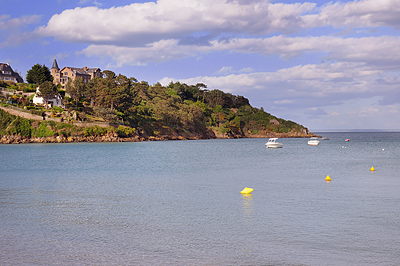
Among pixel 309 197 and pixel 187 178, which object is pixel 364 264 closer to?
pixel 309 197

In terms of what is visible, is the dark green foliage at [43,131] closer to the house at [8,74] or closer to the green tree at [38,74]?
the green tree at [38,74]

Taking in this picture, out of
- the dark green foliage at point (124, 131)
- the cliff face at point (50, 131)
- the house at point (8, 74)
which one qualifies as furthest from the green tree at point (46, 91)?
the house at point (8, 74)

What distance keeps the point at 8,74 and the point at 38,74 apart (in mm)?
20648

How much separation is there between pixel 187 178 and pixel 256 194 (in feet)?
41.5

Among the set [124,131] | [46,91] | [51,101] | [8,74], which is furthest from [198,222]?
[8,74]

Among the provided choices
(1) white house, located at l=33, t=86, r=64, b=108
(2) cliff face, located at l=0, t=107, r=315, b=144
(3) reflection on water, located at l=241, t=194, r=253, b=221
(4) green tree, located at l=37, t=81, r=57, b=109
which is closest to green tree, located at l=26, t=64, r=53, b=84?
(1) white house, located at l=33, t=86, r=64, b=108

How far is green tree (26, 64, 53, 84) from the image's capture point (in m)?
175

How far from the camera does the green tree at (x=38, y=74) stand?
175 metres

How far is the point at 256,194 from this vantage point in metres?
31.9

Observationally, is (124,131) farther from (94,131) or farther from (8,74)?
(8,74)

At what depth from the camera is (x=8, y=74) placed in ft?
609

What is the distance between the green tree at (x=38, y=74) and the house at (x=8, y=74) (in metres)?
12.2

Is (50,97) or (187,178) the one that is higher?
(50,97)

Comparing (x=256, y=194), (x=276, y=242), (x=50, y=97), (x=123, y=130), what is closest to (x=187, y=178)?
(x=256, y=194)
